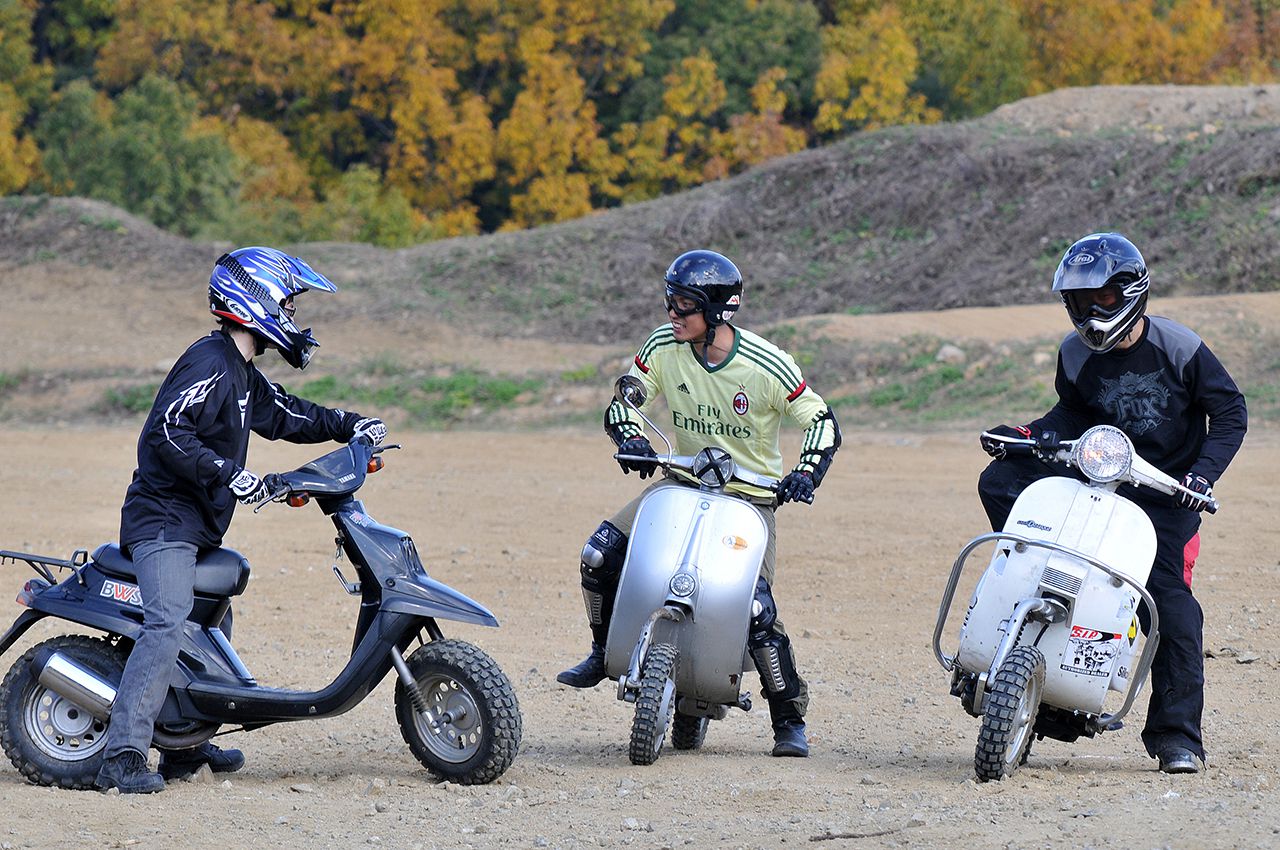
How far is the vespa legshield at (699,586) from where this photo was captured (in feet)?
20.5

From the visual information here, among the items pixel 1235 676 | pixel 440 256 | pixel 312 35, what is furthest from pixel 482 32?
pixel 1235 676

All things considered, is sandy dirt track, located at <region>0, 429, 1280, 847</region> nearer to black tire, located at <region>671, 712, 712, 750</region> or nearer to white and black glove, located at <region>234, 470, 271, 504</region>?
black tire, located at <region>671, 712, 712, 750</region>

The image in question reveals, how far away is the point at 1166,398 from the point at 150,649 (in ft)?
11.8

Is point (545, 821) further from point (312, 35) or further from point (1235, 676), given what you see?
point (312, 35)

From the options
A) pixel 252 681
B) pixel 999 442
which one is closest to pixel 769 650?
pixel 999 442

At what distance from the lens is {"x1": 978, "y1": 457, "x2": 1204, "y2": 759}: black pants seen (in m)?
6.21

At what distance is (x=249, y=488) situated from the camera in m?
5.74

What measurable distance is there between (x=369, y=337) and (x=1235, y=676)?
59.7 feet

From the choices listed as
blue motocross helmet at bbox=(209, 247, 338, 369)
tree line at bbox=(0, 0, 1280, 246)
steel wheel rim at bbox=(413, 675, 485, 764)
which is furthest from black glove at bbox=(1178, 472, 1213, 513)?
tree line at bbox=(0, 0, 1280, 246)

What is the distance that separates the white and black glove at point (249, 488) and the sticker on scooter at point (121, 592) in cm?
58

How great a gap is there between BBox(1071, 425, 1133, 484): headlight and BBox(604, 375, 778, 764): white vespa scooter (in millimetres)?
1164

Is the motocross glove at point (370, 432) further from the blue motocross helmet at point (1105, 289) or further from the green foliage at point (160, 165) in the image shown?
the green foliage at point (160, 165)

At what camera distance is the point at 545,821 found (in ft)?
18.3

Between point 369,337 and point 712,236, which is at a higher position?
point 712,236
